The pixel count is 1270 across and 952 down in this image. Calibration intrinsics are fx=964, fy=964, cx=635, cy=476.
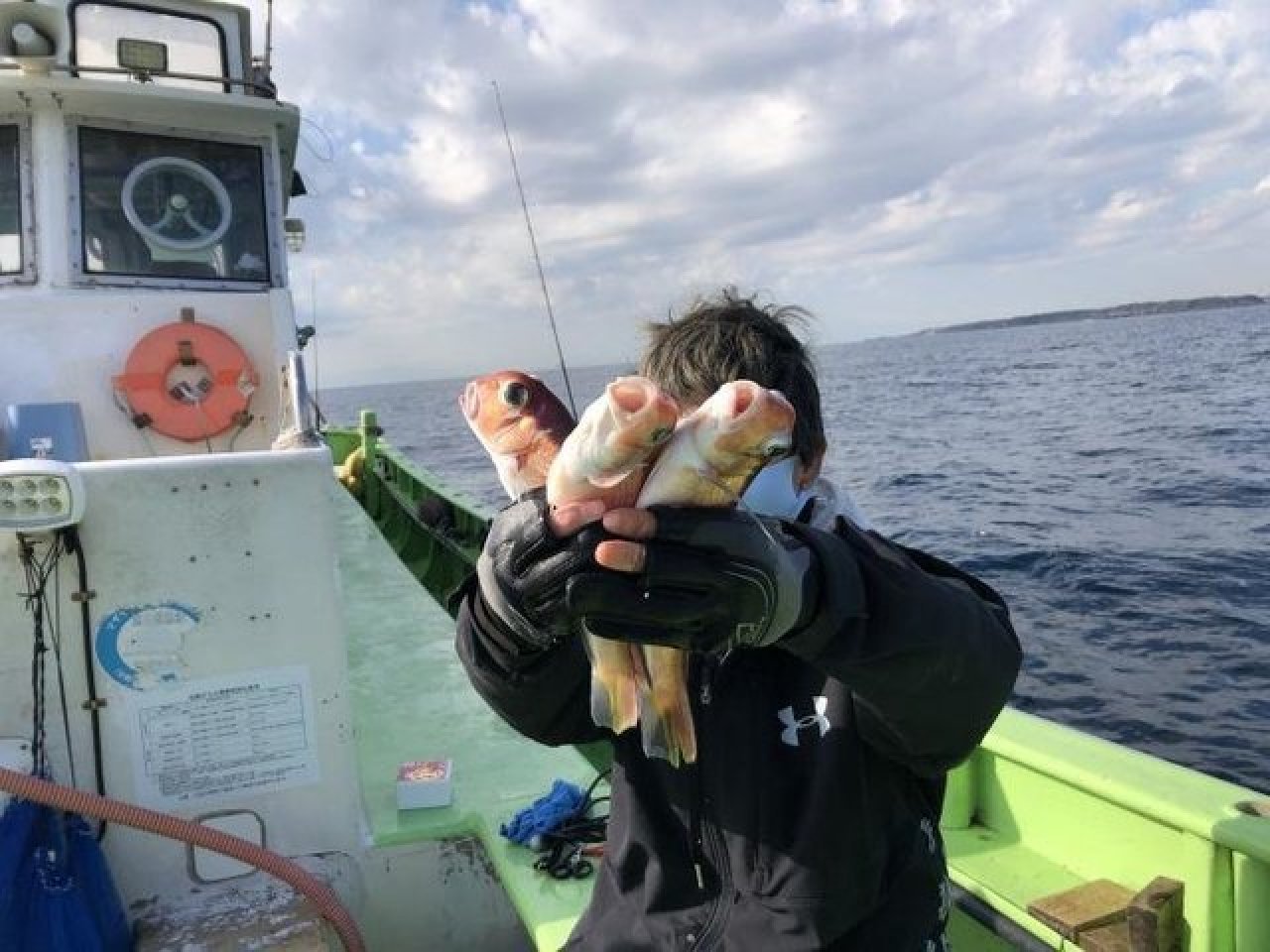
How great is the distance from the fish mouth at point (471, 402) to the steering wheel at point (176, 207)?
4.70 m

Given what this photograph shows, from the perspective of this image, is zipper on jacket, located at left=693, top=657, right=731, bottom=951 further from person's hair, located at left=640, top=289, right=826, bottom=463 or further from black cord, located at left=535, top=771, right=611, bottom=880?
black cord, located at left=535, top=771, right=611, bottom=880

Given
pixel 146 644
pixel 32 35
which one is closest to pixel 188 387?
pixel 32 35

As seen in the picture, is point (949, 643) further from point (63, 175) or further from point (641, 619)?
point (63, 175)

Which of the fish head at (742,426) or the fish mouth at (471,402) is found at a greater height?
the fish mouth at (471,402)

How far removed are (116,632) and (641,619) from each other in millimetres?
2291

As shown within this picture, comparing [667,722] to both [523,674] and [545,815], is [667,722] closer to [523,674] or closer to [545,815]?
[523,674]

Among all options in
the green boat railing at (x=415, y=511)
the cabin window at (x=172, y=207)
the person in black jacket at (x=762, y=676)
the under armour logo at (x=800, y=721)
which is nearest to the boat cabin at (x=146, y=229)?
the cabin window at (x=172, y=207)

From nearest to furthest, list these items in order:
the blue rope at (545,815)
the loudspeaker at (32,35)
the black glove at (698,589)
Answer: the black glove at (698,589) → the blue rope at (545,815) → the loudspeaker at (32,35)

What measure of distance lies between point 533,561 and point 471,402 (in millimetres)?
327

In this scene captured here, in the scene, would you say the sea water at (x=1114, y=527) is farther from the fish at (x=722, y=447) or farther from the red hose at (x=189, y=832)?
the red hose at (x=189, y=832)

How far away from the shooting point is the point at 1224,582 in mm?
10547

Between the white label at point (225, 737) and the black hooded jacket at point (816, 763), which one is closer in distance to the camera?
the black hooded jacket at point (816, 763)

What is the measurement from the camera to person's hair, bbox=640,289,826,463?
1844 millimetres

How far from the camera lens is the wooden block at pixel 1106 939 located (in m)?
2.49
